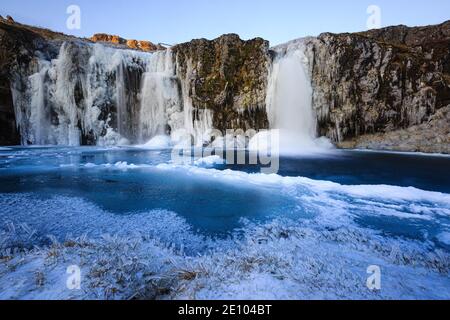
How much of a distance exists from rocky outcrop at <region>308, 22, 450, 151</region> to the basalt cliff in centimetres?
10

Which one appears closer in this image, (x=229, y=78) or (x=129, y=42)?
(x=229, y=78)

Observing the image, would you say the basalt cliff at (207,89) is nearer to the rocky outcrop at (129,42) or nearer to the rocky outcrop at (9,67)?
the rocky outcrop at (9,67)

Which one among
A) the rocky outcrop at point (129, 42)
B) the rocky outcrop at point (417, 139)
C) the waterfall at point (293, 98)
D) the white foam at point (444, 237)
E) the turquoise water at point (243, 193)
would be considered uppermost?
the rocky outcrop at point (129, 42)

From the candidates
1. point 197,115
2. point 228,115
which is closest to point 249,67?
point 228,115

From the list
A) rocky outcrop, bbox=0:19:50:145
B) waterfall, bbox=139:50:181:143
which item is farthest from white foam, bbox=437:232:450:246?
rocky outcrop, bbox=0:19:50:145

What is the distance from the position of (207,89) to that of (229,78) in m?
2.65

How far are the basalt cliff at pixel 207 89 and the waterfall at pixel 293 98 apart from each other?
0.59 m

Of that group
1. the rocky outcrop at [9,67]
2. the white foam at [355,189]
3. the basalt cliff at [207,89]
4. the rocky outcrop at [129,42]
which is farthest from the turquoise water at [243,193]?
the rocky outcrop at [129,42]

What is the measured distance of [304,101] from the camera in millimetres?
27234

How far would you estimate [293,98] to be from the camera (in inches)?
1075

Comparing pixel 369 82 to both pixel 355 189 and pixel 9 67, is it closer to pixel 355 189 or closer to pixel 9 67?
pixel 355 189

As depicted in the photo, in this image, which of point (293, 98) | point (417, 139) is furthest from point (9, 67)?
point (417, 139)

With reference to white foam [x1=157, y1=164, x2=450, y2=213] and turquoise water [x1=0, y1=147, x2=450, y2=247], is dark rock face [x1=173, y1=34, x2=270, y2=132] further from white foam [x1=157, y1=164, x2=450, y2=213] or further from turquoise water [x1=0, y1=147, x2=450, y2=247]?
white foam [x1=157, y1=164, x2=450, y2=213]

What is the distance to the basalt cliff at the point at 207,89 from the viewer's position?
26.0 m
